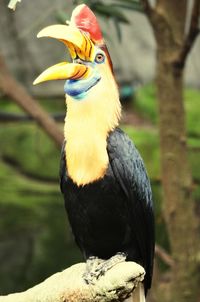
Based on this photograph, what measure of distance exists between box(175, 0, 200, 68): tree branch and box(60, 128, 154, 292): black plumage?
76cm

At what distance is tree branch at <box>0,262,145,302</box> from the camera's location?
1760 mm

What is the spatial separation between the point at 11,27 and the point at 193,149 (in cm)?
127

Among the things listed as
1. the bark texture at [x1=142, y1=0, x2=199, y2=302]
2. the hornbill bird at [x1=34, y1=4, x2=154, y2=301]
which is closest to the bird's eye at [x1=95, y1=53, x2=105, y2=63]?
the hornbill bird at [x1=34, y1=4, x2=154, y2=301]

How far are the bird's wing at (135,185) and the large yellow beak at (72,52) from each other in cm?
17

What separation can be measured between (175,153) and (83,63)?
1.20 m

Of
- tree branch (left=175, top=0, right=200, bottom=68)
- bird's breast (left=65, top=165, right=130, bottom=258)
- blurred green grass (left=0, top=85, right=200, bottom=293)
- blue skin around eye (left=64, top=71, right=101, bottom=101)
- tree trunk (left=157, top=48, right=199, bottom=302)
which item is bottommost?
blurred green grass (left=0, top=85, right=200, bottom=293)

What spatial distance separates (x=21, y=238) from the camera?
4020 mm

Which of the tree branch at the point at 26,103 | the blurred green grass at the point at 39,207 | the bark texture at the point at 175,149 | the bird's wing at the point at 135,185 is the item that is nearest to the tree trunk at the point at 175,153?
the bark texture at the point at 175,149

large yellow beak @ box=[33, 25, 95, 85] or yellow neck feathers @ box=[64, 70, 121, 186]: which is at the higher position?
large yellow beak @ box=[33, 25, 95, 85]

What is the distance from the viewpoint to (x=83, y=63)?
1.80 metres

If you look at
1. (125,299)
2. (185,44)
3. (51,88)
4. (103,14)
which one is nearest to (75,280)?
(125,299)

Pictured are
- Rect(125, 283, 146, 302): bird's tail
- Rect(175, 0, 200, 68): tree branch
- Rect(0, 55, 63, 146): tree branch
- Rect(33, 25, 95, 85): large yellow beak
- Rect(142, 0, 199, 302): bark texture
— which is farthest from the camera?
Rect(0, 55, 63, 146): tree branch

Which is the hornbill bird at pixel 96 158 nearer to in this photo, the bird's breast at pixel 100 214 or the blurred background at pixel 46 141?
the bird's breast at pixel 100 214

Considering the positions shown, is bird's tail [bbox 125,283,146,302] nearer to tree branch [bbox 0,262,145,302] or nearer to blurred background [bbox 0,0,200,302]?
tree branch [bbox 0,262,145,302]
